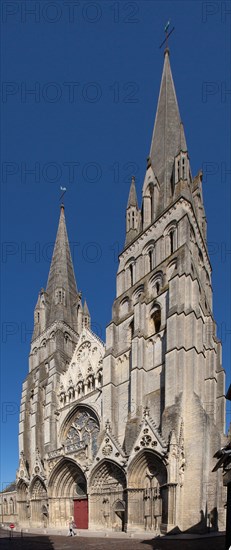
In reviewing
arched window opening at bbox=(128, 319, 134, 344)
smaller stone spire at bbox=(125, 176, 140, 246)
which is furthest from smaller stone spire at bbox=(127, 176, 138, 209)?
arched window opening at bbox=(128, 319, 134, 344)

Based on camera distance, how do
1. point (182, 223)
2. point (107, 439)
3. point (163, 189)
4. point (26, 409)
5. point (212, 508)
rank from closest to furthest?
point (212, 508)
point (107, 439)
point (182, 223)
point (163, 189)
point (26, 409)

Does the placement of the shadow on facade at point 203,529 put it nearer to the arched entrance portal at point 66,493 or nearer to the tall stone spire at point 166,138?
the arched entrance portal at point 66,493

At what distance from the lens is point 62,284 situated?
40969 mm

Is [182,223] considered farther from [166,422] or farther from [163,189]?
[166,422]

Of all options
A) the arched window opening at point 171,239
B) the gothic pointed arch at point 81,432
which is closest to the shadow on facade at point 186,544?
the gothic pointed arch at point 81,432

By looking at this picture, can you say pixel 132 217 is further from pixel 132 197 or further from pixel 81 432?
pixel 81 432

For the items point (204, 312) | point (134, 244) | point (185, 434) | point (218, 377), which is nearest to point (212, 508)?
point (185, 434)

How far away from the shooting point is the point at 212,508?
19.3 meters

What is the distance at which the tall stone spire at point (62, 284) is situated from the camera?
39.0m

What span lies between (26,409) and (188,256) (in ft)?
69.1

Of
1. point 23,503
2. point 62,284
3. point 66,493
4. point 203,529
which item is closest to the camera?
point 203,529

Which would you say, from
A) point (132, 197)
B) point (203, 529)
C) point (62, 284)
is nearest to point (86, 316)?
point (62, 284)

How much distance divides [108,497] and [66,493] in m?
5.86

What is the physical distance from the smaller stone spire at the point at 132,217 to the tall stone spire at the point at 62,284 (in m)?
10.8
